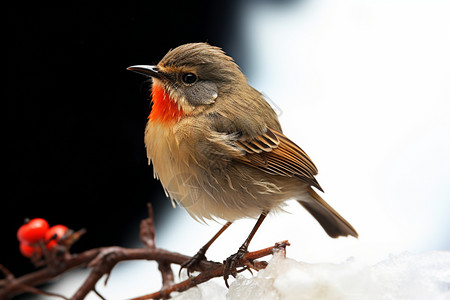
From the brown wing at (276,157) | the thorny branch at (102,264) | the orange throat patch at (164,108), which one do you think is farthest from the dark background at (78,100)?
the thorny branch at (102,264)

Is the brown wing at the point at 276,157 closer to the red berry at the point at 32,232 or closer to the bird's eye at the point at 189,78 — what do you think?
the bird's eye at the point at 189,78

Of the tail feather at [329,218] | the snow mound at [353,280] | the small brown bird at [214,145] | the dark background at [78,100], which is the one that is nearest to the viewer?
the snow mound at [353,280]

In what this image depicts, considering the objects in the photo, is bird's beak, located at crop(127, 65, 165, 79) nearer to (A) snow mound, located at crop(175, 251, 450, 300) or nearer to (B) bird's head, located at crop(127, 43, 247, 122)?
(B) bird's head, located at crop(127, 43, 247, 122)

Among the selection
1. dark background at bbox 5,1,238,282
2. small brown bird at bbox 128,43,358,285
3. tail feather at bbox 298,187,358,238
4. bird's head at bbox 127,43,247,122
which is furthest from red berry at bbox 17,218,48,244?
dark background at bbox 5,1,238,282

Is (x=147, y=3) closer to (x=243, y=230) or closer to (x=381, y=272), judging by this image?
(x=243, y=230)

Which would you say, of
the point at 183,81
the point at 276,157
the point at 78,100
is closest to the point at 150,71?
the point at 183,81

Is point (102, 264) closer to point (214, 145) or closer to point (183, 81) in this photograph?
point (214, 145)

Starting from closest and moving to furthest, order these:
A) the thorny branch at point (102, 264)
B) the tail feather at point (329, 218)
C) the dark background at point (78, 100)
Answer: the thorny branch at point (102, 264) < the tail feather at point (329, 218) < the dark background at point (78, 100)
